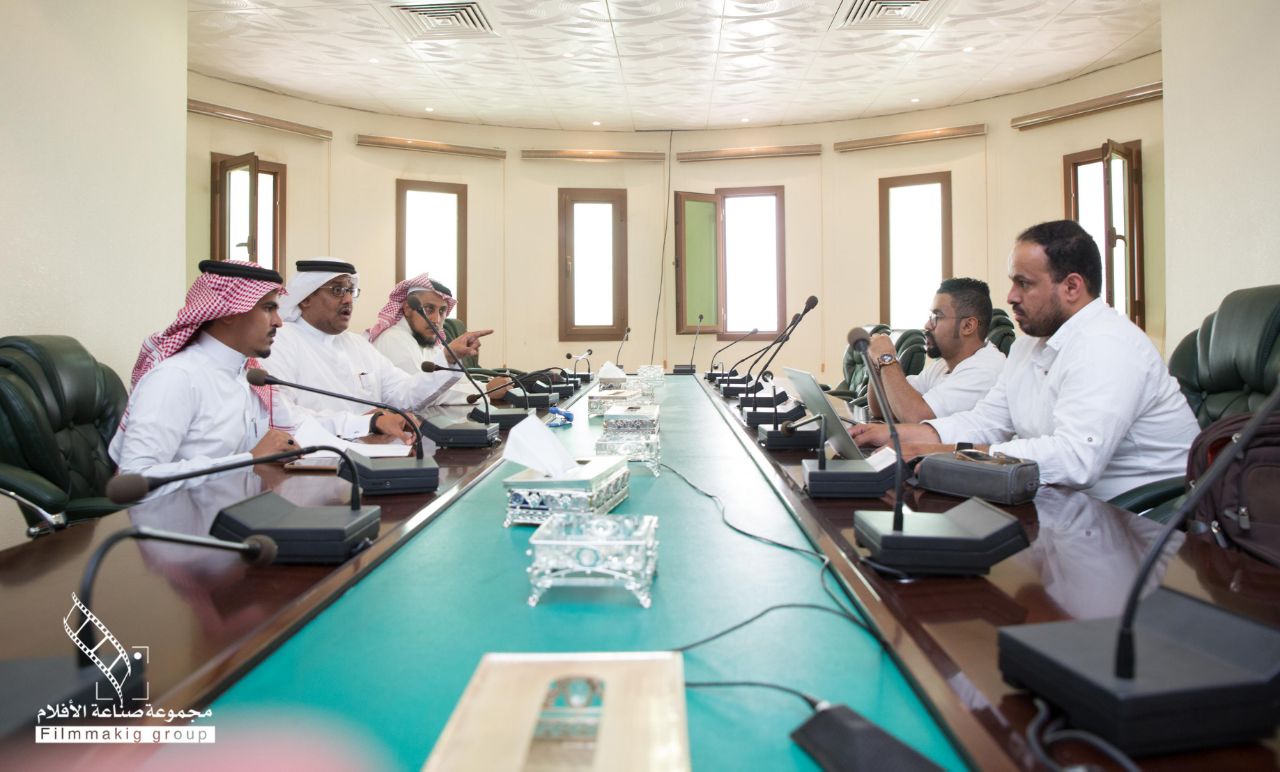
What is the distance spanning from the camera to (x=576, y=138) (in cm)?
761

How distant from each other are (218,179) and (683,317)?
421 cm

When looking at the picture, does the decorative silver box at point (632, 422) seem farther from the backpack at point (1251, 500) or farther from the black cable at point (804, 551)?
the backpack at point (1251, 500)

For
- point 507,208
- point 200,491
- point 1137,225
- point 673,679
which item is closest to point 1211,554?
point 673,679

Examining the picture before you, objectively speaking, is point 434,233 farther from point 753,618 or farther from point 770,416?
point 753,618

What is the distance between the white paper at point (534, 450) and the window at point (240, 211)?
17.8 feet

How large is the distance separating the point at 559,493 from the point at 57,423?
161 cm

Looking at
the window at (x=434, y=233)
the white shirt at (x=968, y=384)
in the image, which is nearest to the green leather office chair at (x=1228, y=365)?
the white shirt at (x=968, y=384)

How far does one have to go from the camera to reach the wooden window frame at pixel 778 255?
7.57 m

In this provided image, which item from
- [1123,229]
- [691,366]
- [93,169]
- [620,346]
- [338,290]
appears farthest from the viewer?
[620,346]

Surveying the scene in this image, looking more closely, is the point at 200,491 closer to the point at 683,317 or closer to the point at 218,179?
the point at 218,179

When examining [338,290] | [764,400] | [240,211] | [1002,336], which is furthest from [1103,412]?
[240,211]

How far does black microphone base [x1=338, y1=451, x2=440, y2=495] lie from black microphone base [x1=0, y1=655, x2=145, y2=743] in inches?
30.3

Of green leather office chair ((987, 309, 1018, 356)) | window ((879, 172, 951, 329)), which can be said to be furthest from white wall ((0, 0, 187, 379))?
window ((879, 172, 951, 329))

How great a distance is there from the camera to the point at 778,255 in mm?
7586
